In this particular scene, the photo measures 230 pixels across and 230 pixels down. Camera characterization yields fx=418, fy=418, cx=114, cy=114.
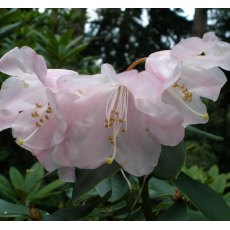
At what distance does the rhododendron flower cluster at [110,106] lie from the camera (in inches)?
23.1

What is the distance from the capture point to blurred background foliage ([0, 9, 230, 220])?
47.1 inches

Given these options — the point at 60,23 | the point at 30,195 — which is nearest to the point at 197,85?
the point at 30,195

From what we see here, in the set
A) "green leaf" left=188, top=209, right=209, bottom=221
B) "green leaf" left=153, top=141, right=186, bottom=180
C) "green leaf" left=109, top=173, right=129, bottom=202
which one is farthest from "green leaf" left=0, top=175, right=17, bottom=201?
"green leaf" left=153, top=141, right=186, bottom=180

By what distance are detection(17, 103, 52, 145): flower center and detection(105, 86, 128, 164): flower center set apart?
93 mm

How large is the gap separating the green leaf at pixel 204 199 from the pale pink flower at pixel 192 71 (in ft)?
0.45

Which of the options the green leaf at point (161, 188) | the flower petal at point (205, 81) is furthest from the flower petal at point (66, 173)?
the green leaf at point (161, 188)

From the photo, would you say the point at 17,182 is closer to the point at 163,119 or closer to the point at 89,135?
the point at 89,135

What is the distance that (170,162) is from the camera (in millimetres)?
662

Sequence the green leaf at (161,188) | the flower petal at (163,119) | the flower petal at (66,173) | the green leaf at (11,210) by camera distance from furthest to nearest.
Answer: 1. the green leaf at (161,188)
2. the green leaf at (11,210)
3. the flower petal at (66,173)
4. the flower petal at (163,119)

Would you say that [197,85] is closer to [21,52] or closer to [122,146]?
[122,146]

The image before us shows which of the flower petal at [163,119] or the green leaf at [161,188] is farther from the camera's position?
the green leaf at [161,188]

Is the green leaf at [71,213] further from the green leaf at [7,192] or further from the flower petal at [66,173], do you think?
Result: the green leaf at [7,192]

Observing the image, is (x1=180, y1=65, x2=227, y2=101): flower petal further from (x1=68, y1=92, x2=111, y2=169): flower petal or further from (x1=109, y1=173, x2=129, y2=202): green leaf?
(x1=109, y1=173, x2=129, y2=202): green leaf

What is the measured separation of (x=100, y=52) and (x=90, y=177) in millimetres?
5486
